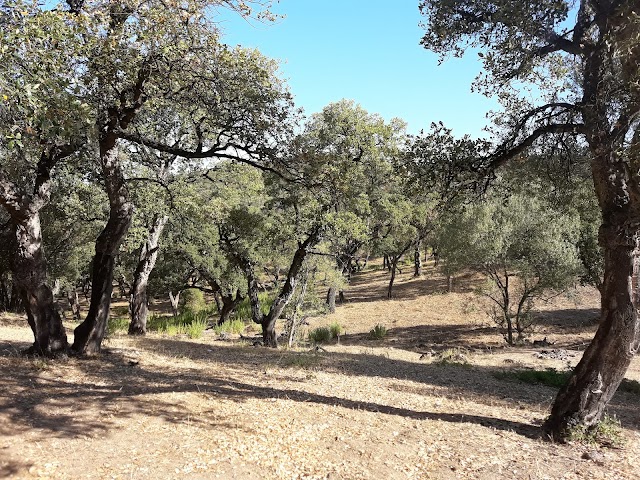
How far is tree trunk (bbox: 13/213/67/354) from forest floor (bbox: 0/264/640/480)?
422 mm

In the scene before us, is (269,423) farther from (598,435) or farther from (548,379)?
(548,379)

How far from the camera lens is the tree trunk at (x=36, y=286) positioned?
23.0 feet

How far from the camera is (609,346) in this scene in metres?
5.54

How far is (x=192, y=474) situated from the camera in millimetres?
4000

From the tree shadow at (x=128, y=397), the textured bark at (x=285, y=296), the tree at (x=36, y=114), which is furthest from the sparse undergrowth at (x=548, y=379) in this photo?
the tree at (x=36, y=114)

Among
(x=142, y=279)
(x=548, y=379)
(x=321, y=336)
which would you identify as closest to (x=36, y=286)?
(x=142, y=279)

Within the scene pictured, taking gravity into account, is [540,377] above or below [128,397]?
below

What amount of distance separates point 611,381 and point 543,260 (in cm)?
1392

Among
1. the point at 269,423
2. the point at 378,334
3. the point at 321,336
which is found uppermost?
the point at 269,423

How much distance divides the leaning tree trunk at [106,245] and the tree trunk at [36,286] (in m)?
0.51

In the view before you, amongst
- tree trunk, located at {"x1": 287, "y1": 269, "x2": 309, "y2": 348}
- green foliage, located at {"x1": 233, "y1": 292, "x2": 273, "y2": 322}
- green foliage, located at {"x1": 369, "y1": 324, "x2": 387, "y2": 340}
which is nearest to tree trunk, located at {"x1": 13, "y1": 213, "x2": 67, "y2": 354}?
tree trunk, located at {"x1": 287, "y1": 269, "x2": 309, "y2": 348}

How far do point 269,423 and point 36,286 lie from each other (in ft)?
15.1

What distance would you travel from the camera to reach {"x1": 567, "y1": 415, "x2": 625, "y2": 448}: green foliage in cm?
560

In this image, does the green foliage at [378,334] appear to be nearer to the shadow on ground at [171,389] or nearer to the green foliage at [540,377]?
the green foliage at [540,377]
